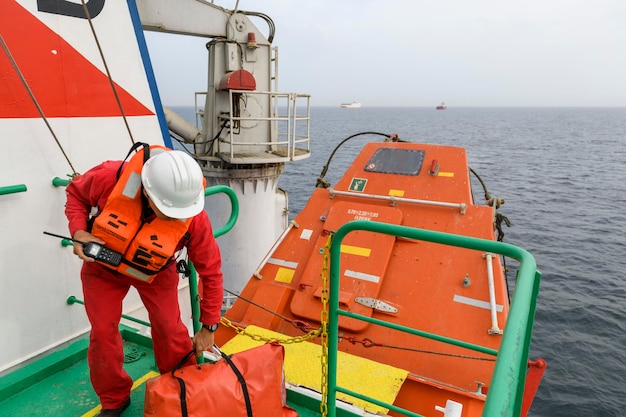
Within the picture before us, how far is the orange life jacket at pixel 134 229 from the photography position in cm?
199

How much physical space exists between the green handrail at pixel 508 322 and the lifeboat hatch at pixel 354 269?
2229 millimetres

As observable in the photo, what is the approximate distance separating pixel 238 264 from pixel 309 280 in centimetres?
382

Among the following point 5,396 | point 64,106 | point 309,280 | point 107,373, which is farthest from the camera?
point 309,280

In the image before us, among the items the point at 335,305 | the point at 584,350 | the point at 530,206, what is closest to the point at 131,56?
the point at 335,305

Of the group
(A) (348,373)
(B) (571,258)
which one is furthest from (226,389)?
(B) (571,258)

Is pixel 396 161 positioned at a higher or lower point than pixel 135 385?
higher

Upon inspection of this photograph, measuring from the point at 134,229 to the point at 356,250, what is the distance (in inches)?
119

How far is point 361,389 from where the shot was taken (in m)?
3.14

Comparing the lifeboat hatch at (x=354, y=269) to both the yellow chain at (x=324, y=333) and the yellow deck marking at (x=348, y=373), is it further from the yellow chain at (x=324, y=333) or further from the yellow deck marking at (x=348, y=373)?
the yellow chain at (x=324, y=333)

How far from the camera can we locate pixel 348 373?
10.9 ft

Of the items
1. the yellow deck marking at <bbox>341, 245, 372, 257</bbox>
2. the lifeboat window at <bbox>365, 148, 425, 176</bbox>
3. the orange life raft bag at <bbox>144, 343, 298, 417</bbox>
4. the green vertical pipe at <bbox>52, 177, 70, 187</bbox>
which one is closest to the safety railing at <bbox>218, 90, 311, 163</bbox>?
the lifeboat window at <bbox>365, 148, 425, 176</bbox>

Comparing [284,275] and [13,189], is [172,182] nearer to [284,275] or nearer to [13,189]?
[13,189]

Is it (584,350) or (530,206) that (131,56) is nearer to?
(584,350)

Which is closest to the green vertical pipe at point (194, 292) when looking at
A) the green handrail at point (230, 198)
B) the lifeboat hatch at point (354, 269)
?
the green handrail at point (230, 198)
